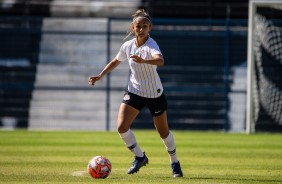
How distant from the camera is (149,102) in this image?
36.1ft

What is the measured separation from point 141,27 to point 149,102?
1.01 m

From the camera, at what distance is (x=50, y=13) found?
2658 cm

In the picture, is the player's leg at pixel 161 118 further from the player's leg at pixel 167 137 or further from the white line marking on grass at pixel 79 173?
the white line marking on grass at pixel 79 173

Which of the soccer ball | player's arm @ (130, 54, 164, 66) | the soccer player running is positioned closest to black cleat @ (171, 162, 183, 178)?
the soccer player running

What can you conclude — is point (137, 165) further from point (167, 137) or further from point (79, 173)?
point (79, 173)

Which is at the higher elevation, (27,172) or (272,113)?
(27,172)

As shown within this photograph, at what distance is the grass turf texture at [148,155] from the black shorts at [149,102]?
88cm

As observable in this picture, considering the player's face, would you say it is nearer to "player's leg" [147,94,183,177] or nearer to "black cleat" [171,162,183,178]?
"player's leg" [147,94,183,177]

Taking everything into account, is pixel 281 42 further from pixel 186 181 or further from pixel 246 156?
pixel 186 181

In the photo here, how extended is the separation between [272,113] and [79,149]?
8.48 m

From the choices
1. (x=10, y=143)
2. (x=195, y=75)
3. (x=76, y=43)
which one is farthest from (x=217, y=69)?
(x=10, y=143)

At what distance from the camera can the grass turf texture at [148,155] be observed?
35.2 ft

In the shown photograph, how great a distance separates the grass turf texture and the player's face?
1884 mm

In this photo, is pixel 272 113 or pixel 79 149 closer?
pixel 79 149
